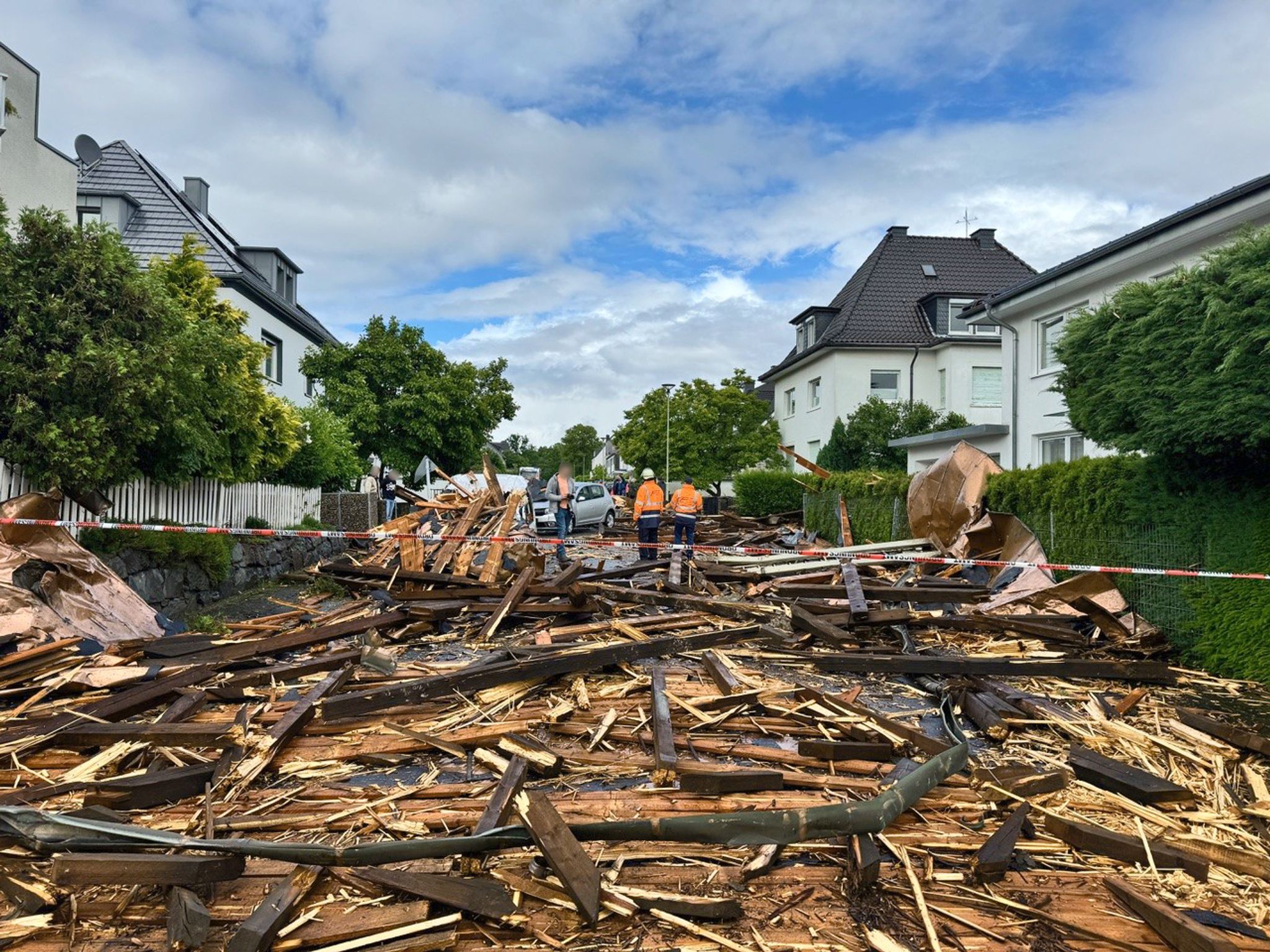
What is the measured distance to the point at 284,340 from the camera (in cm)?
3338

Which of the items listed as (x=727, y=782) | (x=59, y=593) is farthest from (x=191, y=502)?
(x=727, y=782)

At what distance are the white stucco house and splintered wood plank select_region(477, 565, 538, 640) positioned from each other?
1112 cm

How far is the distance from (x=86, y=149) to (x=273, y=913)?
31.9m

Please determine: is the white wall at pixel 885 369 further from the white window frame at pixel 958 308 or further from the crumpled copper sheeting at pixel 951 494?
the crumpled copper sheeting at pixel 951 494

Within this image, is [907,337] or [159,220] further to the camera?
[907,337]

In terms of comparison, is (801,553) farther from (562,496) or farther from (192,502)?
(192,502)

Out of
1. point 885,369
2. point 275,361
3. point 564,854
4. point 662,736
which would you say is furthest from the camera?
point 885,369

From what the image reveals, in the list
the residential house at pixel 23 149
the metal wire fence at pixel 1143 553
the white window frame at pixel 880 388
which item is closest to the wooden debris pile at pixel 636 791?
the metal wire fence at pixel 1143 553

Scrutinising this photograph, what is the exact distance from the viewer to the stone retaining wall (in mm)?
10070

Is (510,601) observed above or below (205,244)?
below

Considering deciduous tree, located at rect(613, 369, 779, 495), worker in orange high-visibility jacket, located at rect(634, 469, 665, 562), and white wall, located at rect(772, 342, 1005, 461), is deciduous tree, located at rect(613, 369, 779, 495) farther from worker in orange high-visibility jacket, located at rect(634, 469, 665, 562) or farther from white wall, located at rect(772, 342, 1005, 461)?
worker in orange high-visibility jacket, located at rect(634, 469, 665, 562)

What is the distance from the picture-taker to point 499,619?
9672 mm

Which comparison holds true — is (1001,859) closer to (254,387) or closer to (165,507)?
(165,507)

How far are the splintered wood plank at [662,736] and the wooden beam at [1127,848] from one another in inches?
83.4
